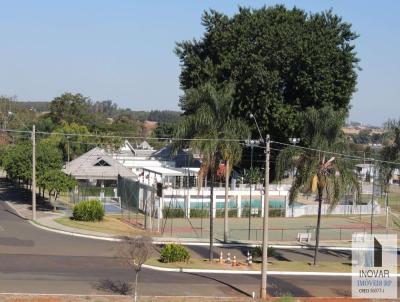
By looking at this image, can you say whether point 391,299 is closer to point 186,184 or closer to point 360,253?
point 360,253

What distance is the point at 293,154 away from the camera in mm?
35625

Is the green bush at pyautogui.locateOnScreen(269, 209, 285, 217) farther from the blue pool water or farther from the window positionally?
the window

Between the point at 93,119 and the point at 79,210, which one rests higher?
the point at 93,119

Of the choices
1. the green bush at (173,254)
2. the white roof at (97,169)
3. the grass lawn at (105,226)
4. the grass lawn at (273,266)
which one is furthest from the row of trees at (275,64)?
the green bush at (173,254)

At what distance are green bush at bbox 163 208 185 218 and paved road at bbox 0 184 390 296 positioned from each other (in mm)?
18366

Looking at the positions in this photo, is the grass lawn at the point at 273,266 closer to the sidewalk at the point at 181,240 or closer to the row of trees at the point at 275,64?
the sidewalk at the point at 181,240

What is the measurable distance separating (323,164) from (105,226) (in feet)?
68.1

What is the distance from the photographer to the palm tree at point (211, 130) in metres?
36.0

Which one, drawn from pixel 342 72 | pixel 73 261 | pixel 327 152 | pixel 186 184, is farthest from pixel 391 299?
pixel 342 72

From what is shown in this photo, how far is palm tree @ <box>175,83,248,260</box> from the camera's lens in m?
36.0

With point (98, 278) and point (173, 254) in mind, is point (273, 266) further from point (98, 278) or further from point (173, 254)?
point (98, 278)

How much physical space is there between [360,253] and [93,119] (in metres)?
120

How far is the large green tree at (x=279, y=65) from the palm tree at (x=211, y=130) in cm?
3475

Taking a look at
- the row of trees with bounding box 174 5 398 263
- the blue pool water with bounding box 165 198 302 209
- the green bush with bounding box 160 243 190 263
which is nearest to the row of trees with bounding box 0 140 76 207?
the blue pool water with bounding box 165 198 302 209
